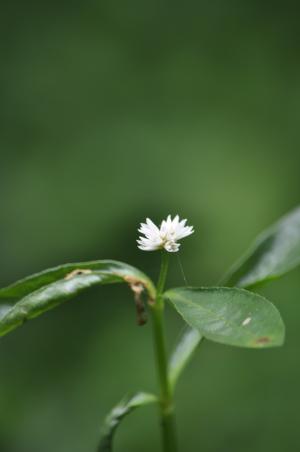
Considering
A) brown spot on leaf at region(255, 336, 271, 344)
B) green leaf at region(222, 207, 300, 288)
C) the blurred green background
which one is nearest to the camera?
brown spot on leaf at region(255, 336, 271, 344)

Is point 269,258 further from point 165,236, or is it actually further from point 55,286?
point 55,286

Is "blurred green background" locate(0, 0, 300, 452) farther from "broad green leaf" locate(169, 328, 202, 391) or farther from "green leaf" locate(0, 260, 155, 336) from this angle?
"green leaf" locate(0, 260, 155, 336)

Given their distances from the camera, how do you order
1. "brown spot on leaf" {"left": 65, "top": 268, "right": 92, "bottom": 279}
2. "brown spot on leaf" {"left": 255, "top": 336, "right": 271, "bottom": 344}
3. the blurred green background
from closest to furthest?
"brown spot on leaf" {"left": 255, "top": 336, "right": 271, "bottom": 344} → "brown spot on leaf" {"left": 65, "top": 268, "right": 92, "bottom": 279} → the blurred green background

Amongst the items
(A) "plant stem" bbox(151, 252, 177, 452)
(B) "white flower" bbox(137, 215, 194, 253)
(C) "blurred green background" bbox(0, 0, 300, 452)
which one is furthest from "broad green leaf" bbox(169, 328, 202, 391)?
(C) "blurred green background" bbox(0, 0, 300, 452)

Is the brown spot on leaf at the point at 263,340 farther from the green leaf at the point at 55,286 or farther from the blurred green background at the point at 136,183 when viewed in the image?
the blurred green background at the point at 136,183

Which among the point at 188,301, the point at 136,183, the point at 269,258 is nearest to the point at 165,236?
the point at 188,301

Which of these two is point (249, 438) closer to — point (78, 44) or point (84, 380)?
point (84, 380)

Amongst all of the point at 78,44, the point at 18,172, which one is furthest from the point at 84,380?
the point at 78,44
